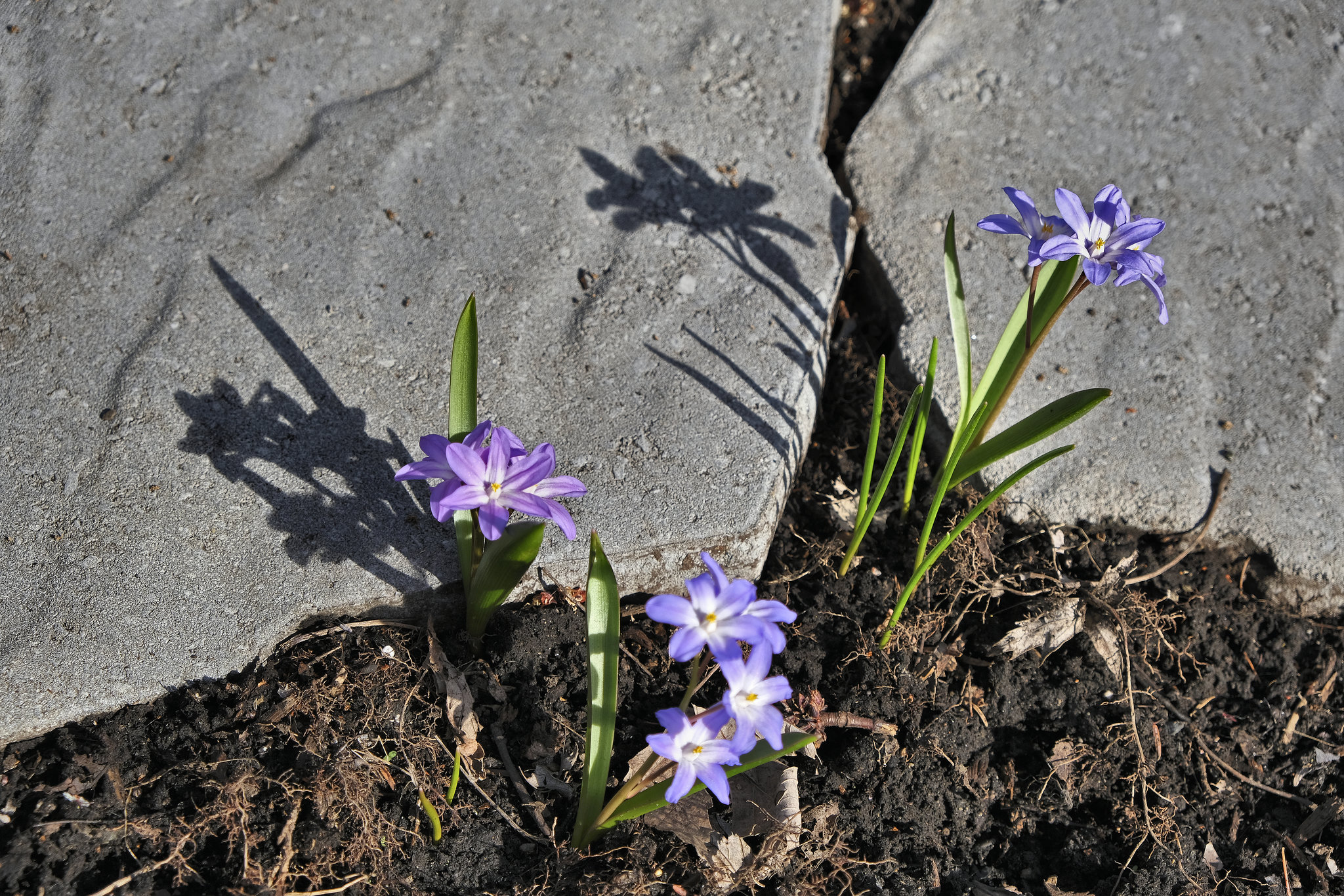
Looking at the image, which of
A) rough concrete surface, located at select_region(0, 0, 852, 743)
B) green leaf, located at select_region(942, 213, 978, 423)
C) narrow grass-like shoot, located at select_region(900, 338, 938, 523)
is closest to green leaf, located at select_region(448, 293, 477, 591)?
rough concrete surface, located at select_region(0, 0, 852, 743)

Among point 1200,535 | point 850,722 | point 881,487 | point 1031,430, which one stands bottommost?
point 1200,535

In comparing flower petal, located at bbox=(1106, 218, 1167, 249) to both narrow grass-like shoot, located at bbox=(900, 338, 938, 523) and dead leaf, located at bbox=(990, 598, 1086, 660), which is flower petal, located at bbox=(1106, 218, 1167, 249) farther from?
dead leaf, located at bbox=(990, 598, 1086, 660)

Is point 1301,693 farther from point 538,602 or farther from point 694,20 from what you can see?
point 694,20

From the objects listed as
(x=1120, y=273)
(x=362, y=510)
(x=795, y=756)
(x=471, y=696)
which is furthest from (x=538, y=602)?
(x=1120, y=273)

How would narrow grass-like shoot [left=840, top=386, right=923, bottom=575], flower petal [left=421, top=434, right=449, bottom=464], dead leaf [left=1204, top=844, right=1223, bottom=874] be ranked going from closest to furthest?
flower petal [left=421, top=434, right=449, bottom=464]
narrow grass-like shoot [left=840, top=386, right=923, bottom=575]
dead leaf [left=1204, top=844, right=1223, bottom=874]

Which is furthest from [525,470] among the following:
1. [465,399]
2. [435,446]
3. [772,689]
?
[772,689]

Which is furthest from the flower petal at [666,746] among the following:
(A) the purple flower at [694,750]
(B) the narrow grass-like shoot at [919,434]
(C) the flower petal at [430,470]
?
(B) the narrow grass-like shoot at [919,434]

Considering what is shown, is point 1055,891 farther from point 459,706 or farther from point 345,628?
point 345,628
